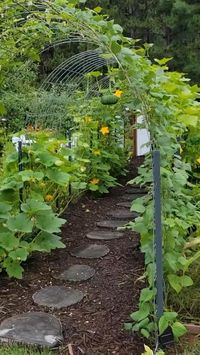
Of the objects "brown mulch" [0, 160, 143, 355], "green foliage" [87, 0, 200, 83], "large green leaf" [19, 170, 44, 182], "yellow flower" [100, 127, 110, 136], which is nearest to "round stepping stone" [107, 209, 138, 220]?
"brown mulch" [0, 160, 143, 355]

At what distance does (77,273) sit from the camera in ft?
10.9

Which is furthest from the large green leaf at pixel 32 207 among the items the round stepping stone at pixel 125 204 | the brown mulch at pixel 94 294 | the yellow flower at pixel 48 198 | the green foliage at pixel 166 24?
the green foliage at pixel 166 24

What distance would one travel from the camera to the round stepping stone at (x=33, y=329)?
2.44 m

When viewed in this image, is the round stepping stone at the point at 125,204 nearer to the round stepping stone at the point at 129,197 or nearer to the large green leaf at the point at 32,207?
the round stepping stone at the point at 129,197

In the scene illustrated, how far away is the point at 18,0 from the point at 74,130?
2.91 meters

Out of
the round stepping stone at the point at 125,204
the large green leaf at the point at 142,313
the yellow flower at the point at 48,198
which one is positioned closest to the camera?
the large green leaf at the point at 142,313

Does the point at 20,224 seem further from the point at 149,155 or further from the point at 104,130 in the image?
the point at 104,130

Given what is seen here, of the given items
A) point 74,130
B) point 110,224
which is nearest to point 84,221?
point 110,224

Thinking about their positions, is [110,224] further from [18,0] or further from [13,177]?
[18,0]

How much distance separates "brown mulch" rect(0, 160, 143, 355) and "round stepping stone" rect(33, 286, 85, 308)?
4 centimetres

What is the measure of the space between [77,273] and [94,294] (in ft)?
1.19

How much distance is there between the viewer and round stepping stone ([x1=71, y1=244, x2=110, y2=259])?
3.65 meters

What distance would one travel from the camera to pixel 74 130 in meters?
5.95

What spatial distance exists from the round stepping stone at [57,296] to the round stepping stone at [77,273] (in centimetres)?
16
